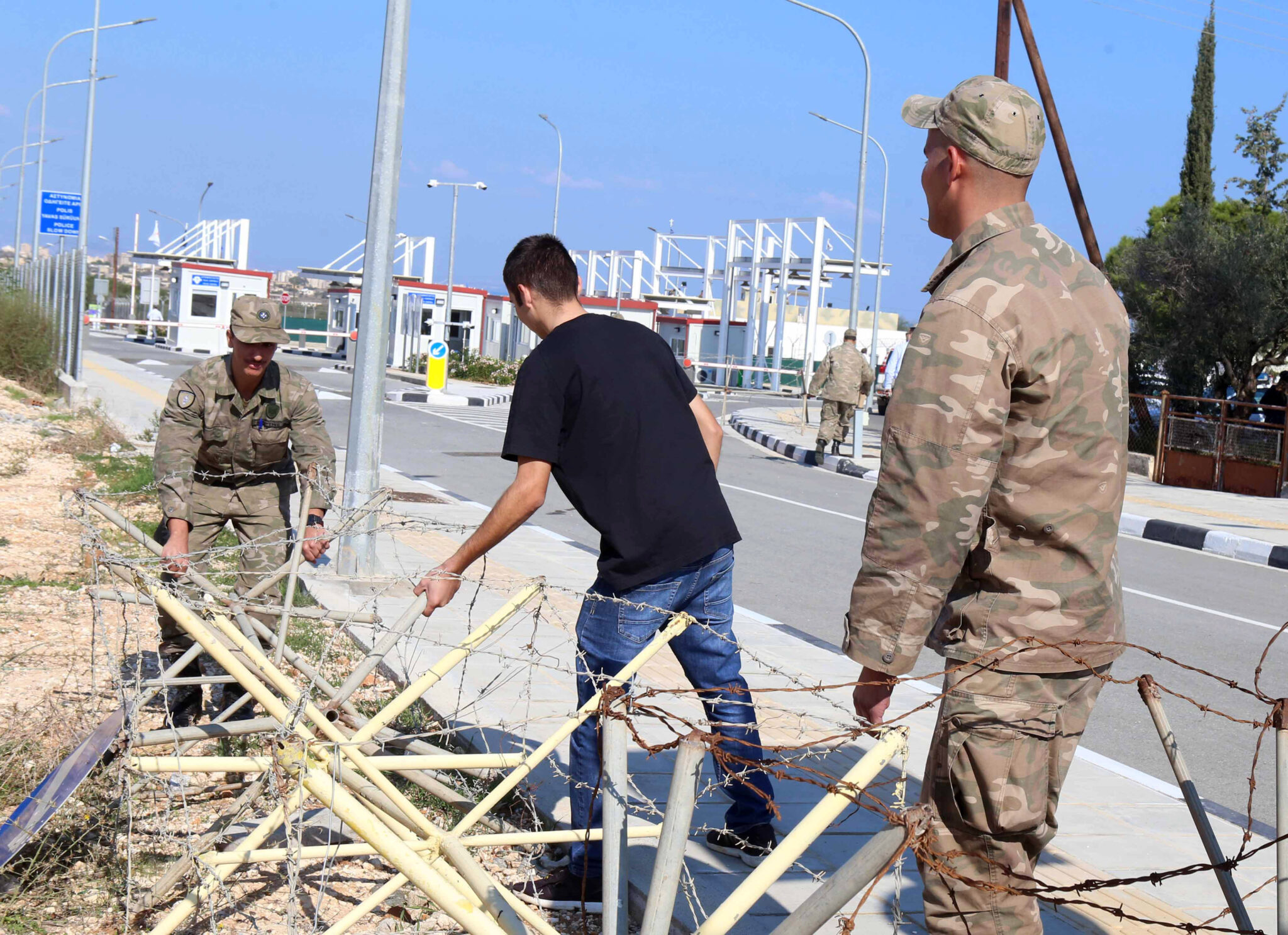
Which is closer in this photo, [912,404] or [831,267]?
[912,404]

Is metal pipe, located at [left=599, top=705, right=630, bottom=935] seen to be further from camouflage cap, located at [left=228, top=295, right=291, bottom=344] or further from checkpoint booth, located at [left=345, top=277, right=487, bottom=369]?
checkpoint booth, located at [left=345, top=277, right=487, bottom=369]

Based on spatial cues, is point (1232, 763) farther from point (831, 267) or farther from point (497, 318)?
point (831, 267)

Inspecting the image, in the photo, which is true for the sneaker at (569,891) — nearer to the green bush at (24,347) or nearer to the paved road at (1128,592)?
the paved road at (1128,592)

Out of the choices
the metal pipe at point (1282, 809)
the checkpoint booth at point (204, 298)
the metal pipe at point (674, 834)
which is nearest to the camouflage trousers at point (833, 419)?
the metal pipe at point (1282, 809)

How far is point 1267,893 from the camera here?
3883mm

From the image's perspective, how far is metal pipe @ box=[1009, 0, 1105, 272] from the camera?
18.3 ft

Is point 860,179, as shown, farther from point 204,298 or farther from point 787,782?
point 204,298

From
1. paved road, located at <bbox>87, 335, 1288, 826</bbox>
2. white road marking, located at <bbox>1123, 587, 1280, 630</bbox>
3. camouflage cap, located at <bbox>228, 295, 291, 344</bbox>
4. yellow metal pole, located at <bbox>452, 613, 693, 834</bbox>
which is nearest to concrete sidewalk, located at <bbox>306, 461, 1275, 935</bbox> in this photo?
yellow metal pole, located at <bbox>452, 613, 693, 834</bbox>

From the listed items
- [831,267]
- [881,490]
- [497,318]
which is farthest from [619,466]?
[831,267]

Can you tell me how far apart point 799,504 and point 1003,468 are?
11943mm

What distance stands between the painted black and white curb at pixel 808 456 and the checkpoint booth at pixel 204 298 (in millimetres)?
29959

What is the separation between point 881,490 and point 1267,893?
2.44 meters

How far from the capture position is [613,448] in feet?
11.6

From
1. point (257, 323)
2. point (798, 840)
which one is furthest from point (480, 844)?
point (257, 323)
